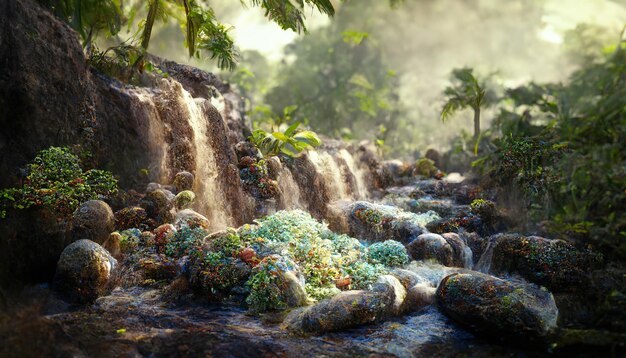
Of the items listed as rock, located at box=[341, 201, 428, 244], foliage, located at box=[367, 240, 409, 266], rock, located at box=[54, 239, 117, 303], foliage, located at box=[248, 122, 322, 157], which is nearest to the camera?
rock, located at box=[54, 239, 117, 303]

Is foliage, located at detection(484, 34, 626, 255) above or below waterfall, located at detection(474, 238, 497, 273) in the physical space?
above

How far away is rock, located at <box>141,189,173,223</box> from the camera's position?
1026 cm

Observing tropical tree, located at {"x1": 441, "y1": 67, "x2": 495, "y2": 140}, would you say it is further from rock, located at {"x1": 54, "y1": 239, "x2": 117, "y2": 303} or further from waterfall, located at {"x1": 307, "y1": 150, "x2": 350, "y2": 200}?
rock, located at {"x1": 54, "y1": 239, "x2": 117, "y2": 303}

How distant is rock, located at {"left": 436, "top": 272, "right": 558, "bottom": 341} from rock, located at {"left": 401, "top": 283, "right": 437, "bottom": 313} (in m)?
0.46

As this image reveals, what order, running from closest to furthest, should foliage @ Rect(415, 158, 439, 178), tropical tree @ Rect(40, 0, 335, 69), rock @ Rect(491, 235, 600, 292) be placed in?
1. rock @ Rect(491, 235, 600, 292)
2. tropical tree @ Rect(40, 0, 335, 69)
3. foliage @ Rect(415, 158, 439, 178)

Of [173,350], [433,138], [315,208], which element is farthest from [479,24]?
[173,350]

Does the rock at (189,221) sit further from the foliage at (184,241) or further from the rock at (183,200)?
the rock at (183,200)

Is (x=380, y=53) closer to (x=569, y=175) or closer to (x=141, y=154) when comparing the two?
(x=141, y=154)

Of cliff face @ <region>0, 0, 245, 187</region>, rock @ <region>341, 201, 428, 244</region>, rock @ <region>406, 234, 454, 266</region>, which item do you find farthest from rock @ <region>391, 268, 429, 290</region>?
cliff face @ <region>0, 0, 245, 187</region>

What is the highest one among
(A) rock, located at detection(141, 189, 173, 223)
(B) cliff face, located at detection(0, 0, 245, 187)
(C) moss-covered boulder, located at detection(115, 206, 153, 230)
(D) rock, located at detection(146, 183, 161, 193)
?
(B) cliff face, located at detection(0, 0, 245, 187)

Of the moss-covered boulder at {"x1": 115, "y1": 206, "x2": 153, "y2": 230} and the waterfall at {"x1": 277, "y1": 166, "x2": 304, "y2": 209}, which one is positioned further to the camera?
the waterfall at {"x1": 277, "y1": 166, "x2": 304, "y2": 209}

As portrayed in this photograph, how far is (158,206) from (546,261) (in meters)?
9.04

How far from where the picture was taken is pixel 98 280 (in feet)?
23.5

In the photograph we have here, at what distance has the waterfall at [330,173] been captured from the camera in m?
16.4
